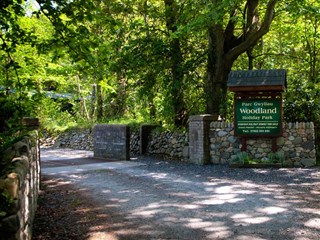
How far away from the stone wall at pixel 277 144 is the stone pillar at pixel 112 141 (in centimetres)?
347

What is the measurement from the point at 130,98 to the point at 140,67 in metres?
7.14

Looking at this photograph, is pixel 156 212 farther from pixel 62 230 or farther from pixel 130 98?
pixel 130 98

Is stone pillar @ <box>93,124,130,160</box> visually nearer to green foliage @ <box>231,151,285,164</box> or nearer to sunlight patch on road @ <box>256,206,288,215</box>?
green foliage @ <box>231,151,285,164</box>

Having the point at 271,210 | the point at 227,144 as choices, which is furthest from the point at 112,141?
the point at 271,210

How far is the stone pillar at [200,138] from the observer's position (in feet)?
41.2

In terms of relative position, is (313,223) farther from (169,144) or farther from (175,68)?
(175,68)

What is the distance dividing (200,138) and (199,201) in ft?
18.7

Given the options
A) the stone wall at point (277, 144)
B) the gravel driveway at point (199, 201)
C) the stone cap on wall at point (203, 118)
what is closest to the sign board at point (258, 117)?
the stone wall at point (277, 144)

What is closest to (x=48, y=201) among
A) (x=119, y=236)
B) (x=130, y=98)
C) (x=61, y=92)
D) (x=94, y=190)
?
(x=94, y=190)

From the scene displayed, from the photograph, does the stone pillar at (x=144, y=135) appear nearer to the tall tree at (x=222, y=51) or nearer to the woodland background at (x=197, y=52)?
the woodland background at (x=197, y=52)

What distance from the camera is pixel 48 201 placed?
746 cm

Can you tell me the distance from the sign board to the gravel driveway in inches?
58.0

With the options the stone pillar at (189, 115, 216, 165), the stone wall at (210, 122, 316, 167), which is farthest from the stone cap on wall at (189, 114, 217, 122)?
the stone wall at (210, 122, 316, 167)

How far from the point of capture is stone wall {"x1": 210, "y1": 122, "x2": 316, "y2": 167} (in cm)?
1165
